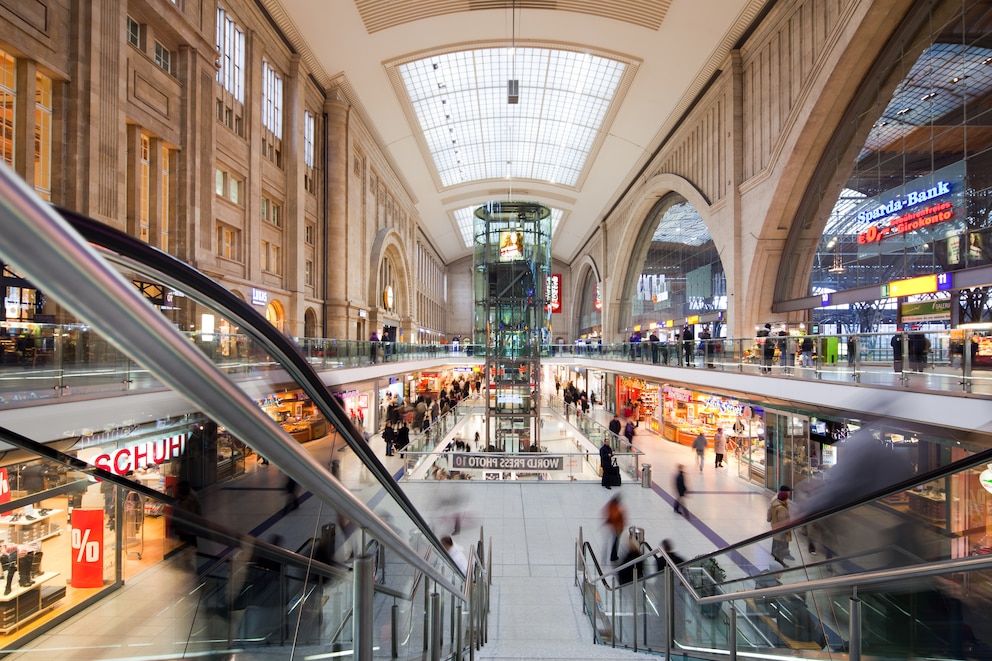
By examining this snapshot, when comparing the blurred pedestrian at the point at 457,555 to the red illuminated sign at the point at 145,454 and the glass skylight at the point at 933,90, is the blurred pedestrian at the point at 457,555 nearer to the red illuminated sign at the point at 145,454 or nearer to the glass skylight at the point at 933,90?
the red illuminated sign at the point at 145,454

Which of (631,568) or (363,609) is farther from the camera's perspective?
(631,568)

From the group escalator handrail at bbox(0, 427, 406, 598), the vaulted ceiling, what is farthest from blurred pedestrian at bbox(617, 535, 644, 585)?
the vaulted ceiling

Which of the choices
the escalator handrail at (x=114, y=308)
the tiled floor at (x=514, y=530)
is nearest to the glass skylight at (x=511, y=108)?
the tiled floor at (x=514, y=530)

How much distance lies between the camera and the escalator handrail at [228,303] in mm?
1037

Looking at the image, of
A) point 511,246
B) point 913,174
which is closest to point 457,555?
point 913,174

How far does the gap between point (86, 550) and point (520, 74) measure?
112 ft

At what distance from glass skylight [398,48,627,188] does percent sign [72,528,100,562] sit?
29.2 metres

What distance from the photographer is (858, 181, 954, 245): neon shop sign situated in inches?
521

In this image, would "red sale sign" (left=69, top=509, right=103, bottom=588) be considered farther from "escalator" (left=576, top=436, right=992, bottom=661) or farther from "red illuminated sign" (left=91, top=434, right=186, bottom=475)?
"escalator" (left=576, top=436, right=992, bottom=661)

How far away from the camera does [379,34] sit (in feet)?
78.0

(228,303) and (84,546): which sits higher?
(228,303)

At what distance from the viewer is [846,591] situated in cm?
290

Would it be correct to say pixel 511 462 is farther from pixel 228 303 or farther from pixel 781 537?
pixel 228 303

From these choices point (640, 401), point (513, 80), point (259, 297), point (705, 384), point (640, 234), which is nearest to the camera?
point (705, 384)
